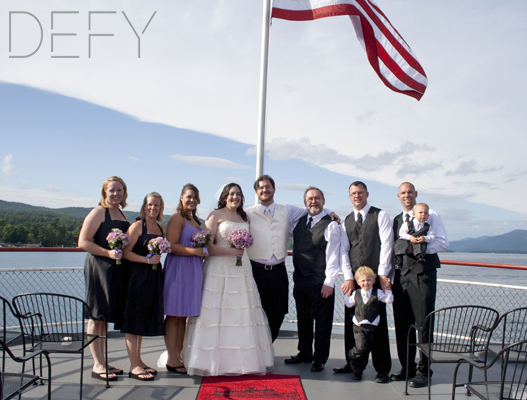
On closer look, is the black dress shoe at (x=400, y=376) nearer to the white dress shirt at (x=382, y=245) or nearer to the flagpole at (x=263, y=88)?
the white dress shirt at (x=382, y=245)

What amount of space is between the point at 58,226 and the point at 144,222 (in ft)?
10.1

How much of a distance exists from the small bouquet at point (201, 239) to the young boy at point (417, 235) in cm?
176

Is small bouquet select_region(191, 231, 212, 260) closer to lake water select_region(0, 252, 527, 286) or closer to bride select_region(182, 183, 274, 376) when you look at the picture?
bride select_region(182, 183, 274, 376)

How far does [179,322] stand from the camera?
391 centimetres

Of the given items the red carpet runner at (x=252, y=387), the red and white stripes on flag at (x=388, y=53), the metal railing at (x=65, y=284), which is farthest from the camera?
the red and white stripes on flag at (x=388, y=53)

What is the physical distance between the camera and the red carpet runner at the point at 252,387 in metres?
3.29

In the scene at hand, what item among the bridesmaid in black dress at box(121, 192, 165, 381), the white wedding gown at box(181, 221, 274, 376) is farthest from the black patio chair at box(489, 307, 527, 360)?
the bridesmaid in black dress at box(121, 192, 165, 381)

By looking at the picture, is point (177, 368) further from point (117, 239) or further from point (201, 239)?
point (117, 239)

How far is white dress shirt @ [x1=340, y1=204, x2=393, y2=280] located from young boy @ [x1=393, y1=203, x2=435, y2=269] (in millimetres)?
78

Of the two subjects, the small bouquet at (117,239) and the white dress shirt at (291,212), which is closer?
the small bouquet at (117,239)

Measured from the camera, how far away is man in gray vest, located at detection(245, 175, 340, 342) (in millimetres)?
4168

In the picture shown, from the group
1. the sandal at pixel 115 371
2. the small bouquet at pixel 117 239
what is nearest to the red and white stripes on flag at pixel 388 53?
the small bouquet at pixel 117 239

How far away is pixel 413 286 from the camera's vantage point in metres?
3.64

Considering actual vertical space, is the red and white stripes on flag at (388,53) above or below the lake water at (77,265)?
above
